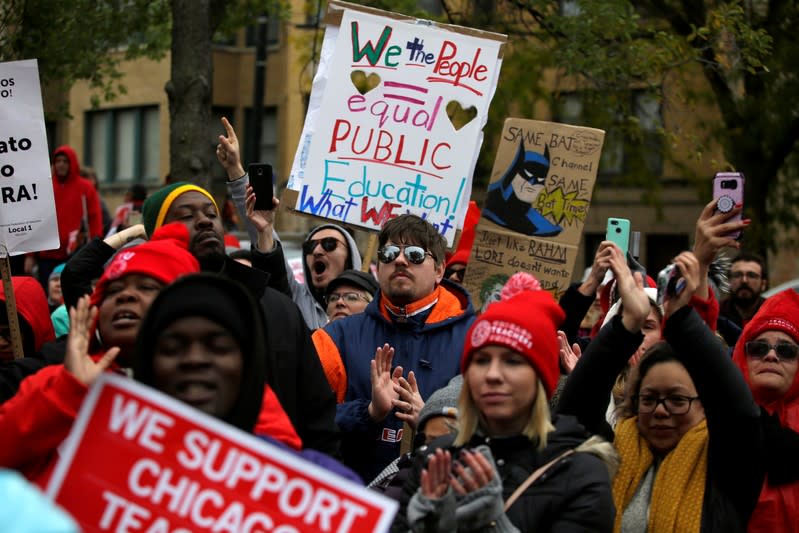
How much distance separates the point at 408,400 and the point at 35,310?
185 cm

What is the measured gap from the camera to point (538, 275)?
7340 millimetres

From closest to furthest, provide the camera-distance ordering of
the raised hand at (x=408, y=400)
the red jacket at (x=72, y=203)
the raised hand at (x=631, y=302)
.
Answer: the raised hand at (x=631, y=302) < the raised hand at (x=408, y=400) < the red jacket at (x=72, y=203)

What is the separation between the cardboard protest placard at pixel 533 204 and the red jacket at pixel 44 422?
382cm

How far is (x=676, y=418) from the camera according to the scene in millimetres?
4789

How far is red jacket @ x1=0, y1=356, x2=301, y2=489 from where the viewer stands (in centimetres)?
360

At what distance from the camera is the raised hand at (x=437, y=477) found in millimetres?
3770

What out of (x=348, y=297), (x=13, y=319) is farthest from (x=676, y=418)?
(x=13, y=319)

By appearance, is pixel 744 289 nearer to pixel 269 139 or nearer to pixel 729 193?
pixel 729 193

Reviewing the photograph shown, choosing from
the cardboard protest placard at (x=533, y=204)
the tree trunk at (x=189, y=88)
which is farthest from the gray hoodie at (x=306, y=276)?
the tree trunk at (x=189, y=88)

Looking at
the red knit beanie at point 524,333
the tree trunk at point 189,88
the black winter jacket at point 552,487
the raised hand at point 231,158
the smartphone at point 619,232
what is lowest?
the black winter jacket at point 552,487

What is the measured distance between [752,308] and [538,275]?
98.9 inches

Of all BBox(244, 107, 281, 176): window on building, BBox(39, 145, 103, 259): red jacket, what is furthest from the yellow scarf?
BBox(244, 107, 281, 176): window on building

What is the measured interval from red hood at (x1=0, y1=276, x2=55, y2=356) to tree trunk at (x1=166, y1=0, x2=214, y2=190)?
4.40 m

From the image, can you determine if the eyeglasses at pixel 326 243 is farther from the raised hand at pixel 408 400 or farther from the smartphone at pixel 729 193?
the smartphone at pixel 729 193
